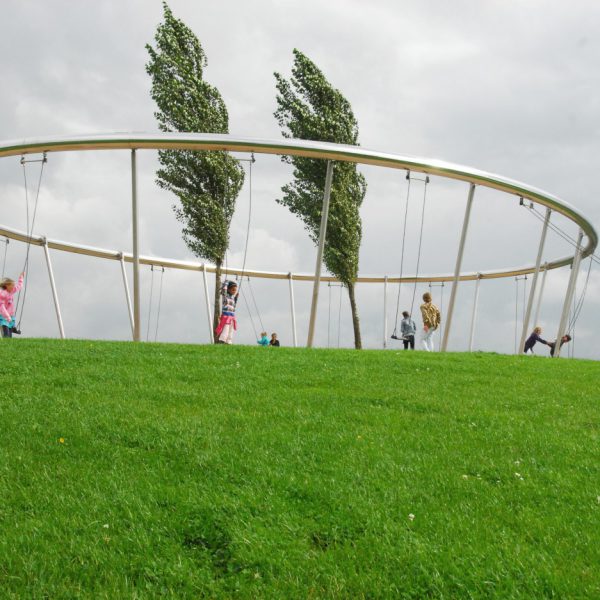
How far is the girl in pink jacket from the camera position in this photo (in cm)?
1920

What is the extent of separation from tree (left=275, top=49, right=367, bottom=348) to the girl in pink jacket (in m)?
14.6

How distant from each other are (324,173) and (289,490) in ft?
81.2

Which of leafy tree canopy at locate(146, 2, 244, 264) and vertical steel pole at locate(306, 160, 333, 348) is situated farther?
leafy tree canopy at locate(146, 2, 244, 264)

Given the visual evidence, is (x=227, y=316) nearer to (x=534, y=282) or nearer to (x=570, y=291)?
(x=534, y=282)

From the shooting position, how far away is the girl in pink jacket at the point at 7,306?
1920 centimetres

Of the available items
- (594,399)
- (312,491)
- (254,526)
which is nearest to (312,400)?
(312,491)

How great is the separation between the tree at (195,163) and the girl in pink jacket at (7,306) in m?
9.29

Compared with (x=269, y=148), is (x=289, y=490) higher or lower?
lower

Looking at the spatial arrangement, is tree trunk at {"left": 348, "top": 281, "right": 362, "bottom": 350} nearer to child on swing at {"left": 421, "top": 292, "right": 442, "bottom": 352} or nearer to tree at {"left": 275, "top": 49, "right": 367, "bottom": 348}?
tree at {"left": 275, "top": 49, "right": 367, "bottom": 348}

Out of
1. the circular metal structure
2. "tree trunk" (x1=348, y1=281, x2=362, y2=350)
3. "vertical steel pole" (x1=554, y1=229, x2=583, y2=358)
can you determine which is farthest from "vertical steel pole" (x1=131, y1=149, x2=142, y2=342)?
"vertical steel pole" (x1=554, y1=229, x2=583, y2=358)

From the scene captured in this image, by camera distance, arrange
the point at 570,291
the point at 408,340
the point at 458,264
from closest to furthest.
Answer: the point at 458,264 → the point at 408,340 → the point at 570,291

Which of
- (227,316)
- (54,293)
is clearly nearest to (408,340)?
(227,316)

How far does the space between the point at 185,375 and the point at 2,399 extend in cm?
322

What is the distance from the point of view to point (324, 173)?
30188 millimetres
